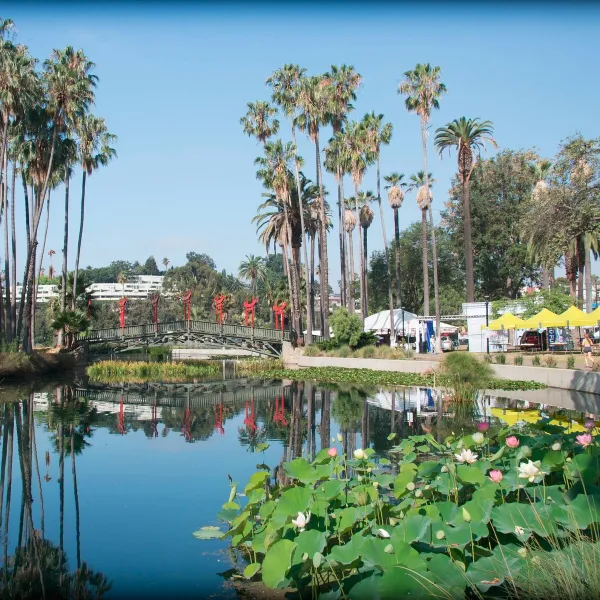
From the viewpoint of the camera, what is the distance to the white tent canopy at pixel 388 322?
4888 centimetres

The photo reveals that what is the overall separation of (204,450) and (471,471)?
10.6 meters

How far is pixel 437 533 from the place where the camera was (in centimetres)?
551

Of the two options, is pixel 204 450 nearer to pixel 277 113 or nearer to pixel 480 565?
pixel 480 565

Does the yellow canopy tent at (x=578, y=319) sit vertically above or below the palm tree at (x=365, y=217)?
below

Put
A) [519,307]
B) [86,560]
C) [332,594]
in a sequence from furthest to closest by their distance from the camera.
Result: [519,307], [86,560], [332,594]

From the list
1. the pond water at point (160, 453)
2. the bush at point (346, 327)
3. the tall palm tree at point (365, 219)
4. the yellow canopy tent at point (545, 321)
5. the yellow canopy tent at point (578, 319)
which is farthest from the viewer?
the tall palm tree at point (365, 219)

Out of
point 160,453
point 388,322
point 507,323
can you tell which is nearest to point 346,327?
point 388,322

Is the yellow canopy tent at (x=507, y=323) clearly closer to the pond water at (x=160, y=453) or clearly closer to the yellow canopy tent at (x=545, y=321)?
the yellow canopy tent at (x=545, y=321)

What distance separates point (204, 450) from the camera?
648 inches

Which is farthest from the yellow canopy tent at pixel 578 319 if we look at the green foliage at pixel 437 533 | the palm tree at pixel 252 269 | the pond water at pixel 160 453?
the palm tree at pixel 252 269

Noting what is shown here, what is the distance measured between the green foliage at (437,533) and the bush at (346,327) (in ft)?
116

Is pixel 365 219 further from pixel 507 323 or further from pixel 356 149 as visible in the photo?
pixel 507 323

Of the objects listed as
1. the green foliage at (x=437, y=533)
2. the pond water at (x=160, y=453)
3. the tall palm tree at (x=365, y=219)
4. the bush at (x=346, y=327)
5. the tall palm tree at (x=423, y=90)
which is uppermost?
the tall palm tree at (x=423, y=90)

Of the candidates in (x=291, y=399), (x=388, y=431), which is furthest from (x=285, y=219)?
(x=388, y=431)
